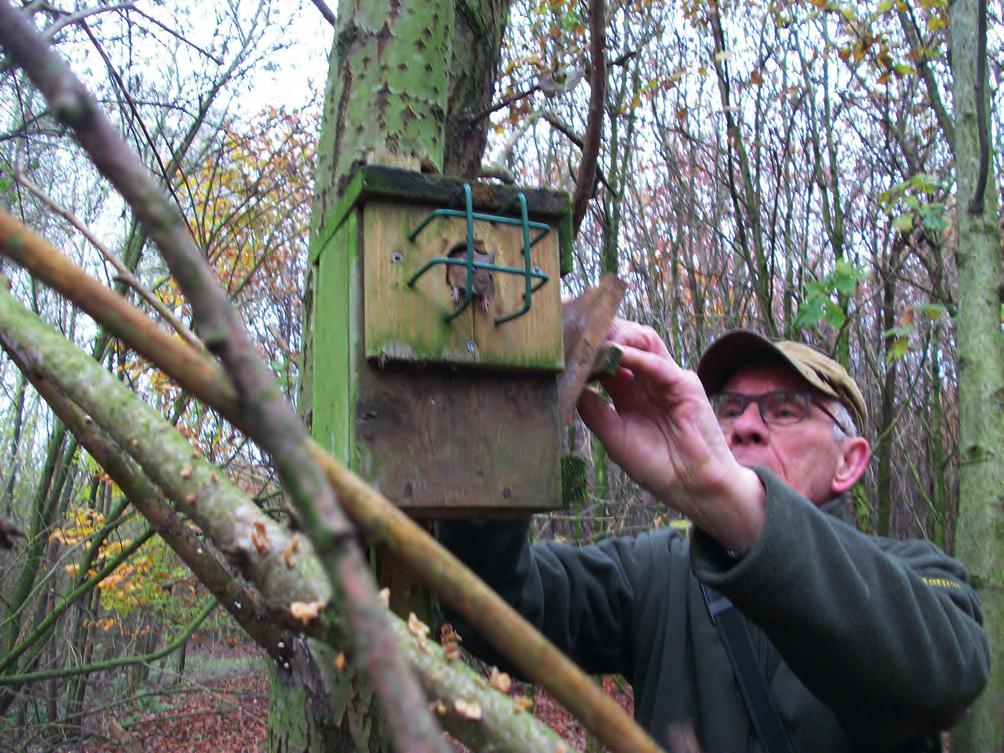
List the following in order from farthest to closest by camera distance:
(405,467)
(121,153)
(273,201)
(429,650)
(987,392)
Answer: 1. (273,201)
2. (987,392)
3. (405,467)
4. (429,650)
5. (121,153)

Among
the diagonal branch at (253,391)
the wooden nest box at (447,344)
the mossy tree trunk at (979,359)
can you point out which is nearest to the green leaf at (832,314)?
the mossy tree trunk at (979,359)

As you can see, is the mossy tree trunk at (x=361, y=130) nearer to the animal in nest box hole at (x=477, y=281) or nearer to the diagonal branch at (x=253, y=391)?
the animal in nest box hole at (x=477, y=281)

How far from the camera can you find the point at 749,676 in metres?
2.11

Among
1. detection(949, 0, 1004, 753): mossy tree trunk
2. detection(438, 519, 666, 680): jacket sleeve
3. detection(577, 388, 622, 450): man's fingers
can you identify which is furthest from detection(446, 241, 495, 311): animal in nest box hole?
detection(949, 0, 1004, 753): mossy tree trunk

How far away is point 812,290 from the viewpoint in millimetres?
4191

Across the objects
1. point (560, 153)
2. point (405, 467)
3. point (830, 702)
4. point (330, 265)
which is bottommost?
point (830, 702)

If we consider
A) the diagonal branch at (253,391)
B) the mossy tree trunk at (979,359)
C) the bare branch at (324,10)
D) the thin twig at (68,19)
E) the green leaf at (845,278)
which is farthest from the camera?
the green leaf at (845,278)

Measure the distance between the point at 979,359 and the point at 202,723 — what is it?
999 cm

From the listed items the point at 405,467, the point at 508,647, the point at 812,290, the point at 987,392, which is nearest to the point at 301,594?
the point at 508,647

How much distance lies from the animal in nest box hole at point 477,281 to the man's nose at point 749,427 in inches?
44.8

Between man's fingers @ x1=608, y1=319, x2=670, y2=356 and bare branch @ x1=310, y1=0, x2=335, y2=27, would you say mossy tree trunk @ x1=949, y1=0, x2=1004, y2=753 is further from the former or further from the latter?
bare branch @ x1=310, y1=0, x2=335, y2=27

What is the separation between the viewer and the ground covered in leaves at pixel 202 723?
7.59m

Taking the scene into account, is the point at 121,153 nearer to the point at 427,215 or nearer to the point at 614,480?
the point at 427,215

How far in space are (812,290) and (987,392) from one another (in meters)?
1.04
